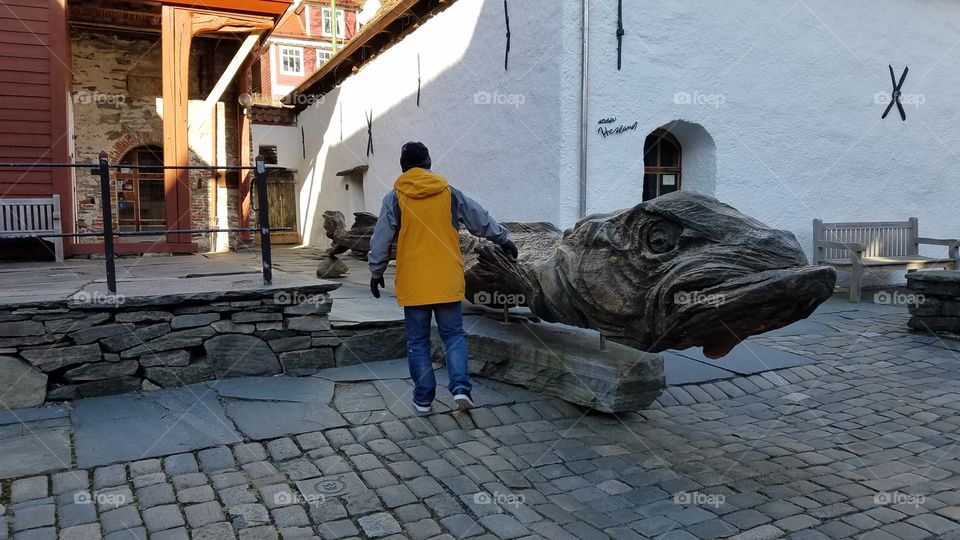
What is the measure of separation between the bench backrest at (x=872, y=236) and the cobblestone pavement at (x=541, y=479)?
15.2 ft

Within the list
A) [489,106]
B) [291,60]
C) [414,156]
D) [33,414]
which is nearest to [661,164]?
[489,106]

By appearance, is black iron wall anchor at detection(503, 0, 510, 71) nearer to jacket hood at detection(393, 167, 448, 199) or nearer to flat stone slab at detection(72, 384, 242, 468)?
jacket hood at detection(393, 167, 448, 199)

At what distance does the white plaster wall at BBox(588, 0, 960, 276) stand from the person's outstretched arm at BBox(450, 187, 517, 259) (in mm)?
3755

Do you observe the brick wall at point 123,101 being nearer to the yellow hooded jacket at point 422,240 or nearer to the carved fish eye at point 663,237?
the yellow hooded jacket at point 422,240

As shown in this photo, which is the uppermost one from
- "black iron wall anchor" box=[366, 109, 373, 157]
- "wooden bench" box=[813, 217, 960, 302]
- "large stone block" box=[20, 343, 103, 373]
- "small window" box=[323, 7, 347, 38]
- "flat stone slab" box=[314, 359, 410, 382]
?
"small window" box=[323, 7, 347, 38]

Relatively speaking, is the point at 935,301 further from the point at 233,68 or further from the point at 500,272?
the point at 233,68

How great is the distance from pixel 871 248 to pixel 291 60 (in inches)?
939

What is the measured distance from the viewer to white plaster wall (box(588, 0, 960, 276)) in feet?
25.2

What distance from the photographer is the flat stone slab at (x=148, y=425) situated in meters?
3.22

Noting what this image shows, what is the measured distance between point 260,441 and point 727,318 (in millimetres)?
2373

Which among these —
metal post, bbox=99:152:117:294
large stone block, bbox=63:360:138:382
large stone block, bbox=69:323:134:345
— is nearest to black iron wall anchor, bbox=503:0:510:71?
metal post, bbox=99:152:117:294

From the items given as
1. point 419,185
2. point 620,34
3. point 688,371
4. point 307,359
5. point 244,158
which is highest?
point 620,34

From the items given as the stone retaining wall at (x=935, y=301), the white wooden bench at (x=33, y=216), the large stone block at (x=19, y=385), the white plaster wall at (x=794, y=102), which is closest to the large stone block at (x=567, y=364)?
the large stone block at (x=19, y=385)

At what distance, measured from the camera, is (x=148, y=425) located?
352cm
